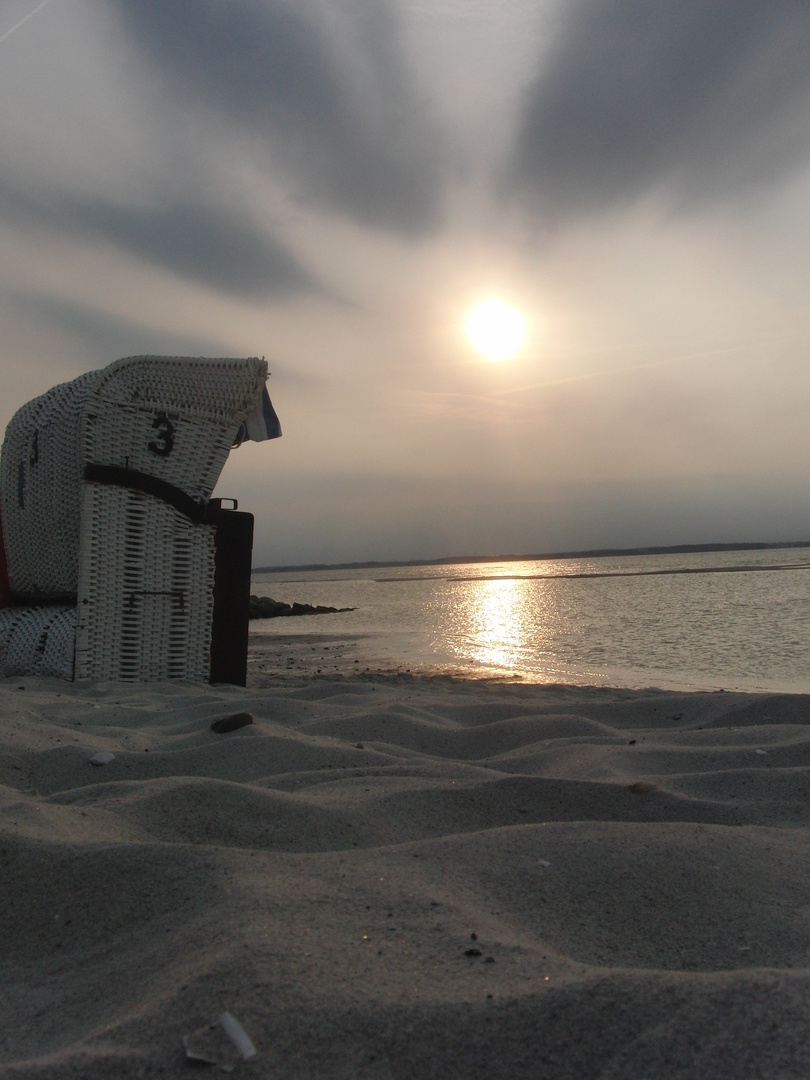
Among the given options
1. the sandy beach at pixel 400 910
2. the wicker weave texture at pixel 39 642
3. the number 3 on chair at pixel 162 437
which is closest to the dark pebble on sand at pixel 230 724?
the sandy beach at pixel 400 910

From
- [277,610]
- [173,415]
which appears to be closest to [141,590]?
[173,415]

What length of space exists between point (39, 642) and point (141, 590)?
0.68 m

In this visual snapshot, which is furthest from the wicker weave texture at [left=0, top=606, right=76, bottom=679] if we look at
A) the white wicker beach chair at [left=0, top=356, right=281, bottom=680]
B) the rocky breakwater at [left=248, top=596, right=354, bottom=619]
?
the rocky breakwater at [left=248, top=596, right=354, bottom=619]

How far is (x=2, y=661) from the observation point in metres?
4.51

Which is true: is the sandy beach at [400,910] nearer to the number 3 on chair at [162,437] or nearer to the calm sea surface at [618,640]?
the number 3 on chair at [162,437]

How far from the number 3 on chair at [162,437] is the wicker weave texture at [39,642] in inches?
41.2

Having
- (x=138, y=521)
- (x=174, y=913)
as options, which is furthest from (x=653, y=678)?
(x=174, y=913)

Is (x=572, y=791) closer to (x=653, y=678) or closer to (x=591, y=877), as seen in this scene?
(x=591, y=877)

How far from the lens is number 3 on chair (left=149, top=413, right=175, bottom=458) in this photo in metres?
4.39

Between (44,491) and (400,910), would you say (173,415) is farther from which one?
(400,910)

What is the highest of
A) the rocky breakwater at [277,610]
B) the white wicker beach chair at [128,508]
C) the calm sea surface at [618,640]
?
the white wicker beach chair at [128,508]

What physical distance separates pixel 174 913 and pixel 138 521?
10.6 feet

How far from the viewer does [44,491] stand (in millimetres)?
4527

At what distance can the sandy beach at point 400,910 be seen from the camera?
1012 mm
